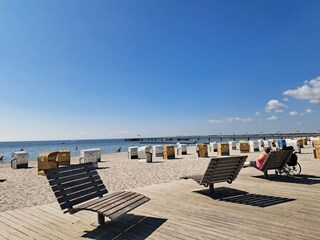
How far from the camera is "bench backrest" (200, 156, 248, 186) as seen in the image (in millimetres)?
5718

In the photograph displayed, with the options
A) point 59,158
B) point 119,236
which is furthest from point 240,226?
point 59,158

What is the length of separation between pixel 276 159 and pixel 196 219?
4307 millimetres

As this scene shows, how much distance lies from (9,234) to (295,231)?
3.96m


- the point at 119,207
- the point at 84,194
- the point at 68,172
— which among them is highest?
the point at 68,172

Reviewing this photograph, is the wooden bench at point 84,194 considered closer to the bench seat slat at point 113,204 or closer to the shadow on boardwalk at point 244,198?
the bench seat slat at point 113,204

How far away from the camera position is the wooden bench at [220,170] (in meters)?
5.72

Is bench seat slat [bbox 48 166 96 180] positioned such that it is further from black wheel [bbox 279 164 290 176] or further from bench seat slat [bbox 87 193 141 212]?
black wheel [bbox 279 164 290 176]

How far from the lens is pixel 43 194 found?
8.00m

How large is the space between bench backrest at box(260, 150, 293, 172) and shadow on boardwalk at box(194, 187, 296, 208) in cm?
161

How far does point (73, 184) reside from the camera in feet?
13.4

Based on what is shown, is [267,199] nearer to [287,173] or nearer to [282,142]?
[287,173]

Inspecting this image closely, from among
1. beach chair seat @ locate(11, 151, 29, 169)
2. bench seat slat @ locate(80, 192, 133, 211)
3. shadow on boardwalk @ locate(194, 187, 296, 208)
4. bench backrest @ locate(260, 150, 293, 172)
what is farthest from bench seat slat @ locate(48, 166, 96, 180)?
beach chair seat @ locate(11, 151, 29, 169)

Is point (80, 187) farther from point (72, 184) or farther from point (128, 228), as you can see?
point (128, 228)

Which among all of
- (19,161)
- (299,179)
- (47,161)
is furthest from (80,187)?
(19,161)
